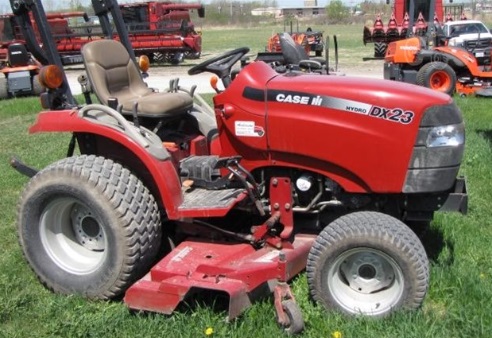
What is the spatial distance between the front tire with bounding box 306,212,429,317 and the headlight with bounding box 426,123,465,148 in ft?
1.45

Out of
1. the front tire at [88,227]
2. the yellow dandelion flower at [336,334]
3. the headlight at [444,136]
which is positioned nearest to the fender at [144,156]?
the front tire at [88,227]

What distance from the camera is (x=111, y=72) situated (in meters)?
4.22

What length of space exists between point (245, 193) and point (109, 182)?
2.48 ft

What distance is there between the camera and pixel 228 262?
11.1ft

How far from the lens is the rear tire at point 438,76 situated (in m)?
11.0

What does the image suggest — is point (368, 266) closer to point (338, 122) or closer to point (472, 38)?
point (338, 122)

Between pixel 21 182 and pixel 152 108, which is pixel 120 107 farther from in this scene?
pixel 21 182

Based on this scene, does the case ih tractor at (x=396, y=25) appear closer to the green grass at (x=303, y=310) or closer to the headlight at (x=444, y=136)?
the green grass at (x=303, y=310)

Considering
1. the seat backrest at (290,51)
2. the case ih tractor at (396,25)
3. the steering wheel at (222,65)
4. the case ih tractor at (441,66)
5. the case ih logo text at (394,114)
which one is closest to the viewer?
the case ih logo text at (394,114)

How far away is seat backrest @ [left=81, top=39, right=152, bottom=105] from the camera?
4.08 meters

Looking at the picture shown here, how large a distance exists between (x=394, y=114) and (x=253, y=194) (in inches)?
35.1

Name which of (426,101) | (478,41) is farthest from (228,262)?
(478,41)

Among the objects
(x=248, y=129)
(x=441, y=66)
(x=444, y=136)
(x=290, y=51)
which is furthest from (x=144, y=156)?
(x=441, y=66)

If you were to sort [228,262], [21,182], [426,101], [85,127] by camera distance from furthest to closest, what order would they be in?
[21,182] → [85,127] → [228,262] → [426,101]
